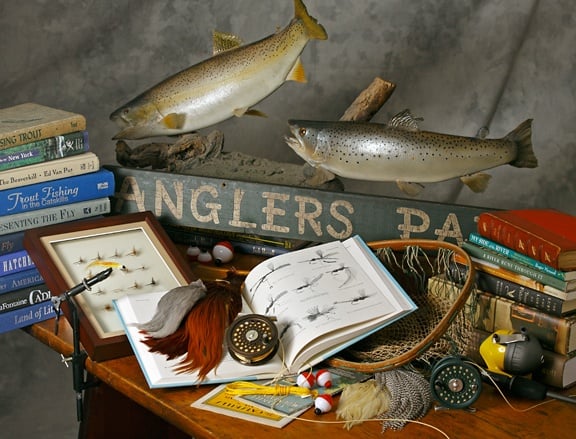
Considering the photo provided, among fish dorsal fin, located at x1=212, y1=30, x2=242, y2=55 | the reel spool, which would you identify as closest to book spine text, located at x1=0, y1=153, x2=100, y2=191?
fish dorsal fin, located at x1=212, y1=30, x2=242, y2=55

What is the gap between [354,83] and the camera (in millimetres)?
2809

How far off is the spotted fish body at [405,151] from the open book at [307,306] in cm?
18

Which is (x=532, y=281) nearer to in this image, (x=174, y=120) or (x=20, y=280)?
(x=174, y=120)

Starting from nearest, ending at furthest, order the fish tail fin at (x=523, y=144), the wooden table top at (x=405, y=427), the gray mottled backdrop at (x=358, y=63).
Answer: the wooden table top at (x=405, y=427) → the fish tail fin at (x=523, y=144) → the gray mottled backdrop at (x=358, y=63)

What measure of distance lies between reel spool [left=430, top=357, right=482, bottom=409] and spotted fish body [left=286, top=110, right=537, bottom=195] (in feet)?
1.63

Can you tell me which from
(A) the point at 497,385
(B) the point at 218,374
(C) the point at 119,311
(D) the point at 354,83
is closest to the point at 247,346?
(B) the point at 218,374

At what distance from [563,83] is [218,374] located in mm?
1410

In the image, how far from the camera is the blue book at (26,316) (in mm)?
2064

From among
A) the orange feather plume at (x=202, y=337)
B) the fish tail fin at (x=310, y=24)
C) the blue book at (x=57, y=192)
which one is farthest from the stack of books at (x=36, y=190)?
the fish tail fin at (x=310, y=24)

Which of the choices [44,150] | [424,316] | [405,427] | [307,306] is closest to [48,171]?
[44,150]

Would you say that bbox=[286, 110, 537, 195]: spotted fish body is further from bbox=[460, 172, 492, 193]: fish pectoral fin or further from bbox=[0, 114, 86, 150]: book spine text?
bbox=[0, 114, 86, 150]: book spine text

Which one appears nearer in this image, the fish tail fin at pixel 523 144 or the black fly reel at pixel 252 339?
the black fly reel at pixel 252 339

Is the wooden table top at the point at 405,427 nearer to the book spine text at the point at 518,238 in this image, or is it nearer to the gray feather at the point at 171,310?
the gray feather at the point at 171,310

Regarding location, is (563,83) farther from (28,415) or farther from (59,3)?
(28,415)
